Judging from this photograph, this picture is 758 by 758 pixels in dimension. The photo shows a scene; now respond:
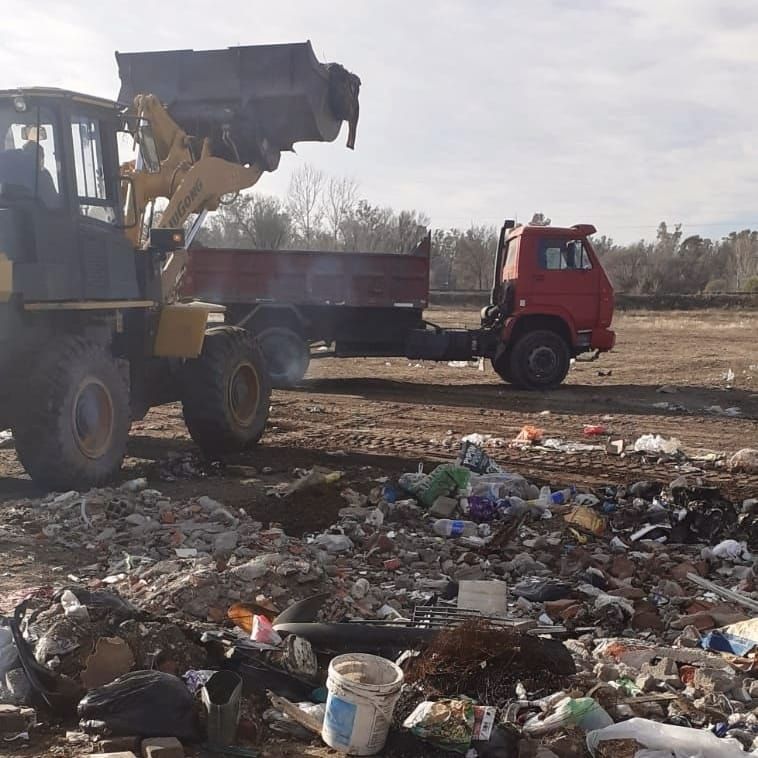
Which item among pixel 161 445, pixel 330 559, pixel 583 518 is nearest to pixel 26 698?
pixel 330 559

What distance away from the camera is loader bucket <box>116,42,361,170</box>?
29.0 feet

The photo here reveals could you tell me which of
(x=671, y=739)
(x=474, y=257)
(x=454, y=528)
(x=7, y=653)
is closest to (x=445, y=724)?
(x=671, y=739)

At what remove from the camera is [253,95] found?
8930 mm

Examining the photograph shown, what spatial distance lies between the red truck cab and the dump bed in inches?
55.0

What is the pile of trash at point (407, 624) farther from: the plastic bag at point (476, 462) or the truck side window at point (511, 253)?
the truck side window at point (511, 253)

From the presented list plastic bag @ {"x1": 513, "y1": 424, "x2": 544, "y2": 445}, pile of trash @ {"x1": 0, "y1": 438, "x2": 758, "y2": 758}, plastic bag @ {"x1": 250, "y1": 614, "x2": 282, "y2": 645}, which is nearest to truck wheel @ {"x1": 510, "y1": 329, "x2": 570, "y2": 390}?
plastic bag @ {"x1": 513, "y1": 424, "x2": 544, "y2": 445}

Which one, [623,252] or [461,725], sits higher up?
[623,252]

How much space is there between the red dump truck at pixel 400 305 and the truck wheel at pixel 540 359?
0.05ft

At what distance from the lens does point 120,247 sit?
7.39 m

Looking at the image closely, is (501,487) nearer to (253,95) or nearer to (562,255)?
(253,95)

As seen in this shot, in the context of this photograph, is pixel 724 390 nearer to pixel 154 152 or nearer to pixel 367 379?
pixel 367 379

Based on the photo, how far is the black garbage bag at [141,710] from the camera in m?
3.33

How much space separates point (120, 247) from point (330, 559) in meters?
3.53

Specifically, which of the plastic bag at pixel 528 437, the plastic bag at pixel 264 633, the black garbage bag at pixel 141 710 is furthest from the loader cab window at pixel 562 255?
the black garbage bag at pixel 141 710
